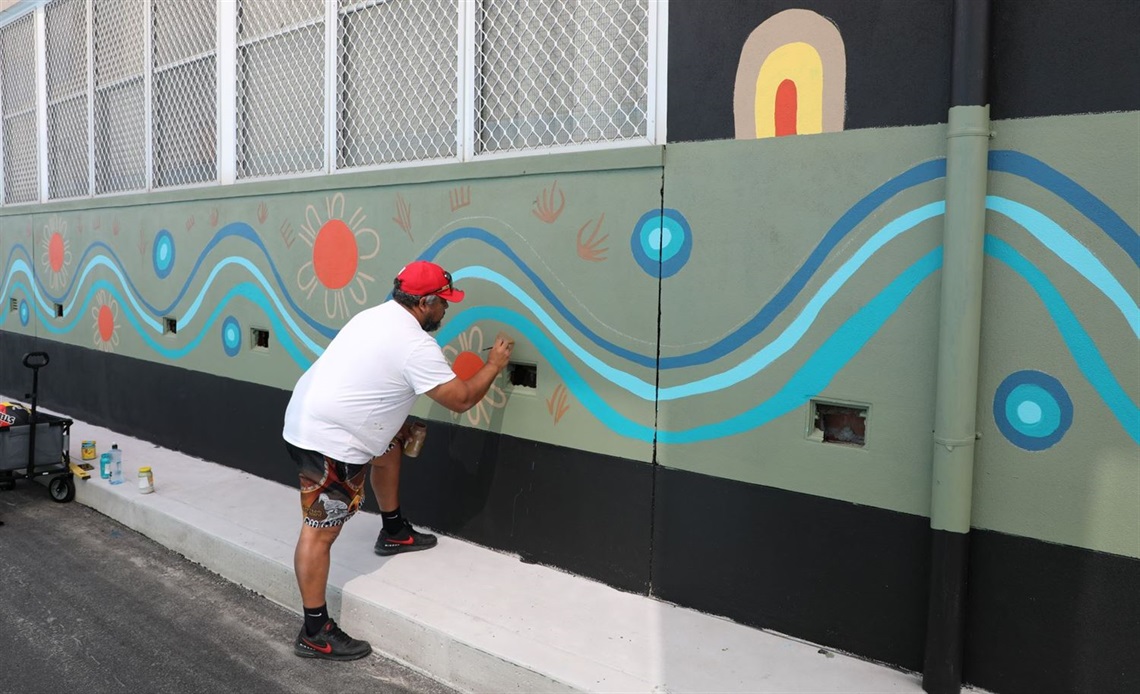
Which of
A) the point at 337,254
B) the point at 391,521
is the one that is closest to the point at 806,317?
the point at 391,521

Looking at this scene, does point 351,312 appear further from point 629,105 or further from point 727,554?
point 727,554

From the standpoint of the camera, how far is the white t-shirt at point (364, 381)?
12.6 feet

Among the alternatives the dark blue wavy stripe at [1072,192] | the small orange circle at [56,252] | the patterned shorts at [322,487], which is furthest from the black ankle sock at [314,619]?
the small orange circle at [56,252]

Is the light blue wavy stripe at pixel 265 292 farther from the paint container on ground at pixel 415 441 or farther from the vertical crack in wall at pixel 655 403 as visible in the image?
the vertical crack in wall at pixel 655 403

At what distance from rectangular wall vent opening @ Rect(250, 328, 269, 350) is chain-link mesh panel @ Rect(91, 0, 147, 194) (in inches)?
97.1

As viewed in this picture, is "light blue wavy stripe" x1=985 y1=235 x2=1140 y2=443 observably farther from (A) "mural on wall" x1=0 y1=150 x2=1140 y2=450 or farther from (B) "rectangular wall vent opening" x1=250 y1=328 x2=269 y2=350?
(B) "rectangular wall vent opening" x1=250 y1=328 x2=269 y2=350

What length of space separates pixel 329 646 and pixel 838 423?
2473 millimetres

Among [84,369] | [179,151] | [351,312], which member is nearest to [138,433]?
[84,369]

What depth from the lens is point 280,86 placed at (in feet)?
20.4

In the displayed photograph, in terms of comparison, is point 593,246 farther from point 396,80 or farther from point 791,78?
point 396,80

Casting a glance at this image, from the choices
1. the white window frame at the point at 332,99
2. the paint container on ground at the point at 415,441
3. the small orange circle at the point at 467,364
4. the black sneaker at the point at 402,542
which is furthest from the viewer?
the small orange circle at the point at 467,364

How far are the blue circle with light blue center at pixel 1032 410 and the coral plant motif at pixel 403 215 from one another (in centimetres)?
336

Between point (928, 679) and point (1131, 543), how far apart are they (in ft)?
2.80

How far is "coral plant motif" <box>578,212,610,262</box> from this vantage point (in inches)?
163
